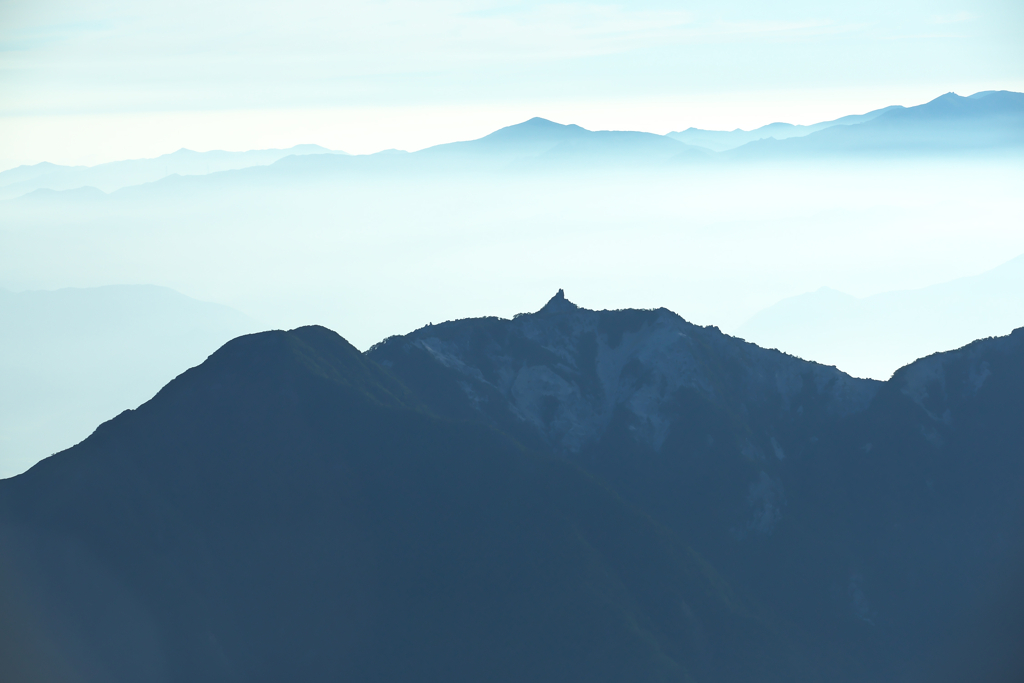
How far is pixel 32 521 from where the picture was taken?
116250 mm

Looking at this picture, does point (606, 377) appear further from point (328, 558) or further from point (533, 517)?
point (328, 558)

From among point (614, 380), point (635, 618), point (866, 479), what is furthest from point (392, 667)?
point (866, 479)

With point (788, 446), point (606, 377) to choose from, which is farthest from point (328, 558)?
point (788, 446)

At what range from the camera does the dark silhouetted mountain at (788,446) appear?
465 feet

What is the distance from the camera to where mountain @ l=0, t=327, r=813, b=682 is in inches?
4380

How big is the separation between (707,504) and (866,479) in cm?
2425

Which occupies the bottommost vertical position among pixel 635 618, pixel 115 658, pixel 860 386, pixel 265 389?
pixel 635 618

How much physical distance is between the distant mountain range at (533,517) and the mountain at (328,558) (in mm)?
291

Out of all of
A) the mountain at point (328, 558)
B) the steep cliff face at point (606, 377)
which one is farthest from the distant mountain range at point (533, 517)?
the steep cliff face at point (606, 377)

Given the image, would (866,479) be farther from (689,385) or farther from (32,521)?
(32,521)

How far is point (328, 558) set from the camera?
398 feet

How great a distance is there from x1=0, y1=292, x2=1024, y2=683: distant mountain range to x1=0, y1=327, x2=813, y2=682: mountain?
291 mm

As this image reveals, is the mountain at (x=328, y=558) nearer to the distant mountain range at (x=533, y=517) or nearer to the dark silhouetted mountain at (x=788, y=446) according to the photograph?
the distant mountain range at (x=533, y=517)

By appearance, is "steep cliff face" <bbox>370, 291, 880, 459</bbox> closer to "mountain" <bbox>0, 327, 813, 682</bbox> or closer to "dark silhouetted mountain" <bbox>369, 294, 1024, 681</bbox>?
"dark silhouetted mountain" <bbox>369, 294, 1024, 681</bbox>
